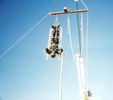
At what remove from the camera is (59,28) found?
10453 mm

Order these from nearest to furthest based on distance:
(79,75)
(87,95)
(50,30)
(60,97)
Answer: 1. (60,97)
2. (50,30)
3. (87,95)
4. (79,75)

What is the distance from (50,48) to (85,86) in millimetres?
5171

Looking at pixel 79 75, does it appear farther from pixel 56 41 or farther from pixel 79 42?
pixel 56 41

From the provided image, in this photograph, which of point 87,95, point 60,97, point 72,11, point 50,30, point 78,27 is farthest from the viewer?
point 78,27

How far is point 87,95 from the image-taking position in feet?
38.9

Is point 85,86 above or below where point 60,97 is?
above

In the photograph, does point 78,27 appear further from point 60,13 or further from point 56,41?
point 56,41

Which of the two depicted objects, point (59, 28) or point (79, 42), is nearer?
point (59, 28)

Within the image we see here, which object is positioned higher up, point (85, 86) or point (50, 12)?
point (50, 12)

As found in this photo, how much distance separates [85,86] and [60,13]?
6.39 meters

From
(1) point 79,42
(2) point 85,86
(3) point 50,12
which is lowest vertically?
(2) point 85,86

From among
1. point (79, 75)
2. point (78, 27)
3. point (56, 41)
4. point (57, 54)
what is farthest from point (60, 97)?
point (78, 27)

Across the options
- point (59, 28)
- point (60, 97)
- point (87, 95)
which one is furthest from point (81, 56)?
point (60, 97)

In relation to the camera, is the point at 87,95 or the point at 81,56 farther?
the point at 81,56
